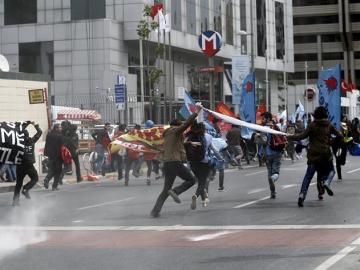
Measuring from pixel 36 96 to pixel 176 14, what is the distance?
111ft

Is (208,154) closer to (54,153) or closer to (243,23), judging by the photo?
(54,153)

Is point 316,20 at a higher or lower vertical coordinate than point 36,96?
higher

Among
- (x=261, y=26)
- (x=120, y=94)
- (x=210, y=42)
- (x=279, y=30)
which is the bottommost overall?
(x=120, y=94)

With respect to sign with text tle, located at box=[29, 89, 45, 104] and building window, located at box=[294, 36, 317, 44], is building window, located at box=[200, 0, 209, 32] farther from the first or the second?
building window, located at box=[294, 36, 317, 44]

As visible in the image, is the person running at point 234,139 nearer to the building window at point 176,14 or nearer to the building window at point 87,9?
the building window at point 87,9

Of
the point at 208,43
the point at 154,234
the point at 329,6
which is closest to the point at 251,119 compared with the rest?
the point at 208,43

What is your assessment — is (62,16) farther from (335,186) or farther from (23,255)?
(23,255)

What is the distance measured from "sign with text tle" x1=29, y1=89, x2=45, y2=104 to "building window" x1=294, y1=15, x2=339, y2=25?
3341 inches

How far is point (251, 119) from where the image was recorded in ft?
79.8

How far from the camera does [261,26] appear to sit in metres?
73.7

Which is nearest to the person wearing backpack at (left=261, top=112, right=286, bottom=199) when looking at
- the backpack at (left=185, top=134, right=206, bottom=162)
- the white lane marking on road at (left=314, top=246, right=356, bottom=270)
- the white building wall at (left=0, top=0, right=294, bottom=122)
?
the backpack at (left=185, top=134, right=206, bottom=162)

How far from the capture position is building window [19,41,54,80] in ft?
178


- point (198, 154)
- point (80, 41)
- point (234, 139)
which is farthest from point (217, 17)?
point (198, 154)

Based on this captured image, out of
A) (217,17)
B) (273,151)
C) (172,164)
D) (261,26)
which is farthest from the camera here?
(261,26)
